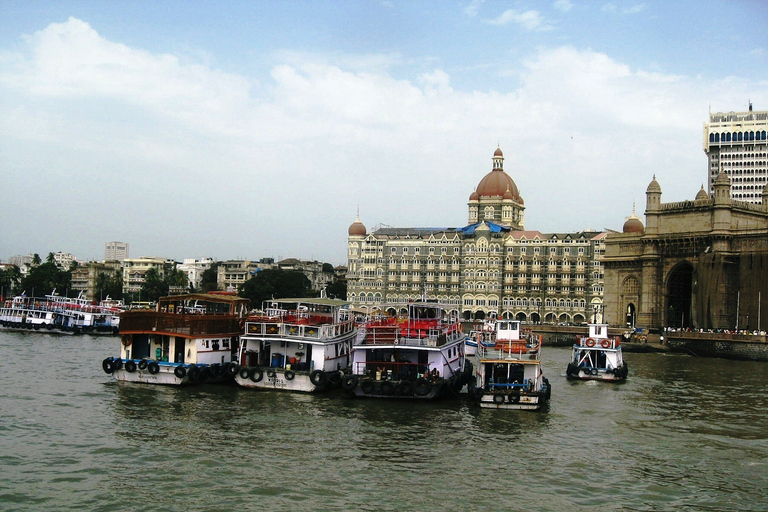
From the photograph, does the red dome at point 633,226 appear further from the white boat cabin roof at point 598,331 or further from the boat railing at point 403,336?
the boat railing at point 403,336

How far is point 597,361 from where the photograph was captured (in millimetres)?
48156

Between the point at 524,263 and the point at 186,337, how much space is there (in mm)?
88461

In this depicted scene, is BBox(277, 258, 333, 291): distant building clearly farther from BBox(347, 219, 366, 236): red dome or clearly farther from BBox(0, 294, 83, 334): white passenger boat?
BBox(0, 294, 83, 334): white passenger boat

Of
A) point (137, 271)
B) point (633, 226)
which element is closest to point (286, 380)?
point (633, 226)

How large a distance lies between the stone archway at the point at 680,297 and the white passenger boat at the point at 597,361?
1656 inches

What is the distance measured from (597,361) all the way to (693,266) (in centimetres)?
3923

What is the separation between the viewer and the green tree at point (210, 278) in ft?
534

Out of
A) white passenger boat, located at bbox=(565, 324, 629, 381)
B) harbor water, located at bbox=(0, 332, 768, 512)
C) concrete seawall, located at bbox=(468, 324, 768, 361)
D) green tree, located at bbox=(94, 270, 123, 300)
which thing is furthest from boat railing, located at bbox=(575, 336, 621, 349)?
green tree, located at bbox=(94, 270, 123, 300)

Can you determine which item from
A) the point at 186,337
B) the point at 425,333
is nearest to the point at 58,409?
the point at 186,337

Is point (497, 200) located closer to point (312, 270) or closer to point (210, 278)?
point (312, 270)

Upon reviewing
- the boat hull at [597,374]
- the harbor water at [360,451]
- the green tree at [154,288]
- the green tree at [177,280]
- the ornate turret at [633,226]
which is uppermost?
the ornate turret at [633,226]

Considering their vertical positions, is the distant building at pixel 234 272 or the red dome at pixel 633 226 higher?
the red dome at pixel 633 226

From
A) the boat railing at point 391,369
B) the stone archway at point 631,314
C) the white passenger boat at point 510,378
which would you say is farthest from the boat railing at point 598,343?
the stone archway at point 631,314

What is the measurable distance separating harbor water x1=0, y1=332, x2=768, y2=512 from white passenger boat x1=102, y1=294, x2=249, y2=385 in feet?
2.89
